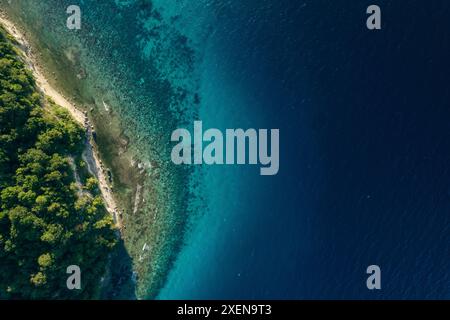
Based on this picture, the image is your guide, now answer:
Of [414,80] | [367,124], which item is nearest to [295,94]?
[367,124]

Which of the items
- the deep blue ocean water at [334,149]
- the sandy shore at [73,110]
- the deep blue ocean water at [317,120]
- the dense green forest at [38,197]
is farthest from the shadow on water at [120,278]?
the deep blue ocean water at [334,149]

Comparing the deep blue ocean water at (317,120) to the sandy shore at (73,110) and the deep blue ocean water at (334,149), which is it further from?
the sandy shore at (73,110)

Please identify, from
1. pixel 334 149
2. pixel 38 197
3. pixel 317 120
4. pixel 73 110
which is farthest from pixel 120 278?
pixel 317 120

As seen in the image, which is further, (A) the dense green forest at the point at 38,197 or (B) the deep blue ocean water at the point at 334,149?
(B) the deep blue ocean water at the point at 334,149

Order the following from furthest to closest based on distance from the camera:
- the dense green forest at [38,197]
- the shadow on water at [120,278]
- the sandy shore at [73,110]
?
the shadow on water at [120,278]
the sandy shore at [73,110]
the dense green forest at [38,197]

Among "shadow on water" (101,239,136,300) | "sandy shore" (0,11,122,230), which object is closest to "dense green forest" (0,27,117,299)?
"sandy shore" (0,11,122,230)

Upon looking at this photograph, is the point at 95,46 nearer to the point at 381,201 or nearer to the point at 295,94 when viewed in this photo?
the point at 295,94
